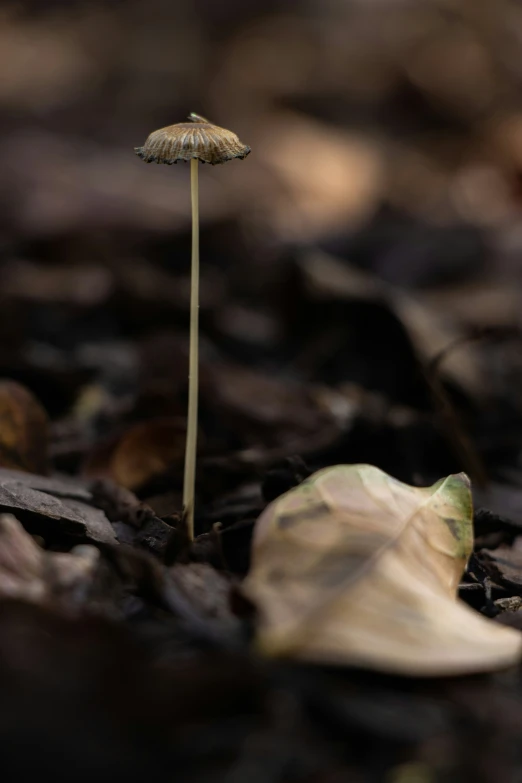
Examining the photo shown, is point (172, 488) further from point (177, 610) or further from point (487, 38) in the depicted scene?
point (487, 38)

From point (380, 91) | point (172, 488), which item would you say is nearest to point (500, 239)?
point (172, 488)

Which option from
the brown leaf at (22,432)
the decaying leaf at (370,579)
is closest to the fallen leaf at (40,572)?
the decaying leaf at (370,579)

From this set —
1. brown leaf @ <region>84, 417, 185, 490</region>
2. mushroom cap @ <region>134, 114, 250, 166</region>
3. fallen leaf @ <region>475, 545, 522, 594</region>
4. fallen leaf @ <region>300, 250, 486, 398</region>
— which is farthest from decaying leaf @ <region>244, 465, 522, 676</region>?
fallen leaf @ <region>300, 250, 486, 398</region>

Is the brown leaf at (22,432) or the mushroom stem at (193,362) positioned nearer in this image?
the mushroom stem at (193,362)

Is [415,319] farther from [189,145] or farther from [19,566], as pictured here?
[19,566]

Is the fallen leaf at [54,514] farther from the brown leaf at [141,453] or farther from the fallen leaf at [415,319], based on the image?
the fallen leaf at [415,319]

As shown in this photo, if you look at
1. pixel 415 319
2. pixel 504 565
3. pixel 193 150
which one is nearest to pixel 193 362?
pixel 193 150
